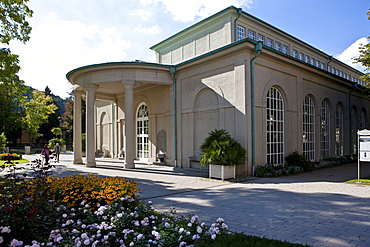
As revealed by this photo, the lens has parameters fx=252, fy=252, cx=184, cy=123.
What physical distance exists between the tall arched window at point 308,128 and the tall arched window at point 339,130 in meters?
4.66

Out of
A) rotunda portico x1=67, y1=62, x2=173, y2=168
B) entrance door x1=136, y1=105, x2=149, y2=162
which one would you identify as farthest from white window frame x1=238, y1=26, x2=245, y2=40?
entrance door x1=136, y1=105, x2=149, y2=162

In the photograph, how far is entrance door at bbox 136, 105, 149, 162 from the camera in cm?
2017

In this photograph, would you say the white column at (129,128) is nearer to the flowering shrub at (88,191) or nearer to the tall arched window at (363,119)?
the flowering shrub at (88,191)

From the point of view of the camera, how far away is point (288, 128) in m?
14.6

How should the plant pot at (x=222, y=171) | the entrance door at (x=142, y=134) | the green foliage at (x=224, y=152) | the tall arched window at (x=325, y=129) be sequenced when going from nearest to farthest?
the green foliage at (x=224, y=152)
the plant pot at (x=222, y=171)
the tall arched window at (x=325, y=129)
the entrance door at (x=142, y=134)

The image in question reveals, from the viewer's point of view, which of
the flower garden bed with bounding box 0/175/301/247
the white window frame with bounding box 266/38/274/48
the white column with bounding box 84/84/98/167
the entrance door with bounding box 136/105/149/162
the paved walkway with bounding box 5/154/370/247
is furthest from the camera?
the entrance door with bounding box 136/105/149/162

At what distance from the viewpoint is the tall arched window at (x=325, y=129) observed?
18.4 metres

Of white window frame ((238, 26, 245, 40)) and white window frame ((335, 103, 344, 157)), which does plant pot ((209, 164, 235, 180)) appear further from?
white window frame ((335, 103, 344, 157))

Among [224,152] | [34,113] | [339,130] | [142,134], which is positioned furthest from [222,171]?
[34,113]

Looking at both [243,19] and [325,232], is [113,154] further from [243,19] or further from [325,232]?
[325,232]

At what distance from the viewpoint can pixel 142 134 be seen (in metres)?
20.6

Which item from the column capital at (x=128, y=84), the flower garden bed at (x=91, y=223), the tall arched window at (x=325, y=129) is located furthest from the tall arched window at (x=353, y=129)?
the flower garden bed at (x=91, y=223)

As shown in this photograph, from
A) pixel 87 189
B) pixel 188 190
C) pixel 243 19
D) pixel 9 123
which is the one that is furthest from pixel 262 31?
pixel 9 123

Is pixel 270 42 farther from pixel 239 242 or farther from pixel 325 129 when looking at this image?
pixel 239 242
